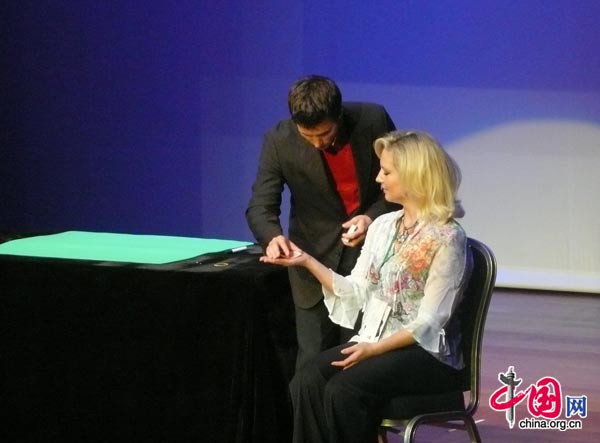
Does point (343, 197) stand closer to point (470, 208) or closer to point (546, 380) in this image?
point (546, 380)

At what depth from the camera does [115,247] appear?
3.36m

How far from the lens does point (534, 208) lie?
20.4ft

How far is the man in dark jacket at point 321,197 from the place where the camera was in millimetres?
3029

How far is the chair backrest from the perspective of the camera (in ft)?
9.09

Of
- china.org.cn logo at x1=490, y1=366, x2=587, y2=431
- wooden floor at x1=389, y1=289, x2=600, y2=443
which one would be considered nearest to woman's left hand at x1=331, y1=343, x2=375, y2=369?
wooden floor at x1=389, y1=289, x2=600, y2=443

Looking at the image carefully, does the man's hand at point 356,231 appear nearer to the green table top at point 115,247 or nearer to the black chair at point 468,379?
the black chair at point 468,379

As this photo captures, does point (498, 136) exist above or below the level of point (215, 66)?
below

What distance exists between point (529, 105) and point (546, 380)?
89.6 inches

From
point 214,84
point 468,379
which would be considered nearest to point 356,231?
point 468,379

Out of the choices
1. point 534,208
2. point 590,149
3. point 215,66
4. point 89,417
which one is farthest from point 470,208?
point 89,417

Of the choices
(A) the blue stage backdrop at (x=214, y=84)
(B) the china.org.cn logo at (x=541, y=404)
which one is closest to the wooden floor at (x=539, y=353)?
(B) the china.org.cn logo at (x=541, y=404)

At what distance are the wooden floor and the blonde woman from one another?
963 mm

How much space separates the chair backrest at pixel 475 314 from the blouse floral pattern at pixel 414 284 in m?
0.04

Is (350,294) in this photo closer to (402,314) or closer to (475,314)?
(402,314)
